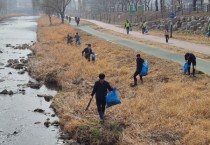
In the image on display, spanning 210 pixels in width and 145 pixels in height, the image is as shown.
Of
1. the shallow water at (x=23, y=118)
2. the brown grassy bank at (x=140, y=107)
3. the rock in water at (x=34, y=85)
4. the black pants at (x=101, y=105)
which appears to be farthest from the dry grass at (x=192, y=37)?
the black pants at (x=101, y=105)

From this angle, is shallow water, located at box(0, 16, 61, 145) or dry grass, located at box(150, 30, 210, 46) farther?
dry grass, located at box(150, 30, 210, 46)

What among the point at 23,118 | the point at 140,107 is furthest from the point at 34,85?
the point at 140,107

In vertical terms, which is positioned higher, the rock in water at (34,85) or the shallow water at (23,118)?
the rock in water at (34,85)

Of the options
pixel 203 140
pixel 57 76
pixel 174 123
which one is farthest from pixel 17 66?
pixel 203 140

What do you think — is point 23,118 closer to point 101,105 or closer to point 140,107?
point 101,105

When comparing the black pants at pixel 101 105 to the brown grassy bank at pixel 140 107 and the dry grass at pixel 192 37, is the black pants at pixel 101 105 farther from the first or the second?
the dry grass at pixel 192 37

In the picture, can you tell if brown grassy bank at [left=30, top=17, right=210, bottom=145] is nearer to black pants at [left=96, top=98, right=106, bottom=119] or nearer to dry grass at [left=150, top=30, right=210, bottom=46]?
black pants at [left=96, top=98, right=106, bottom=119]

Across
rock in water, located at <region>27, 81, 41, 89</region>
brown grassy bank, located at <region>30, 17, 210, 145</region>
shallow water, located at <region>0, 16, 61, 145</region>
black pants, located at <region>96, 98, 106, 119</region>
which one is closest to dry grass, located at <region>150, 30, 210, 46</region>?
brown grassy bank, located at <region>30, 17, 210, 145</region>

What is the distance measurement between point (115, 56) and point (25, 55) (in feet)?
41.8

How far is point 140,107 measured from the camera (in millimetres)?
14891

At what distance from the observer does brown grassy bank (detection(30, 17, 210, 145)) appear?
40.6ft

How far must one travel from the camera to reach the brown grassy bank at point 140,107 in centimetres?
1237

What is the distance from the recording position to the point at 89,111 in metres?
15.4

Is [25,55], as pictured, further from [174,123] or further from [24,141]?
[174,123]
